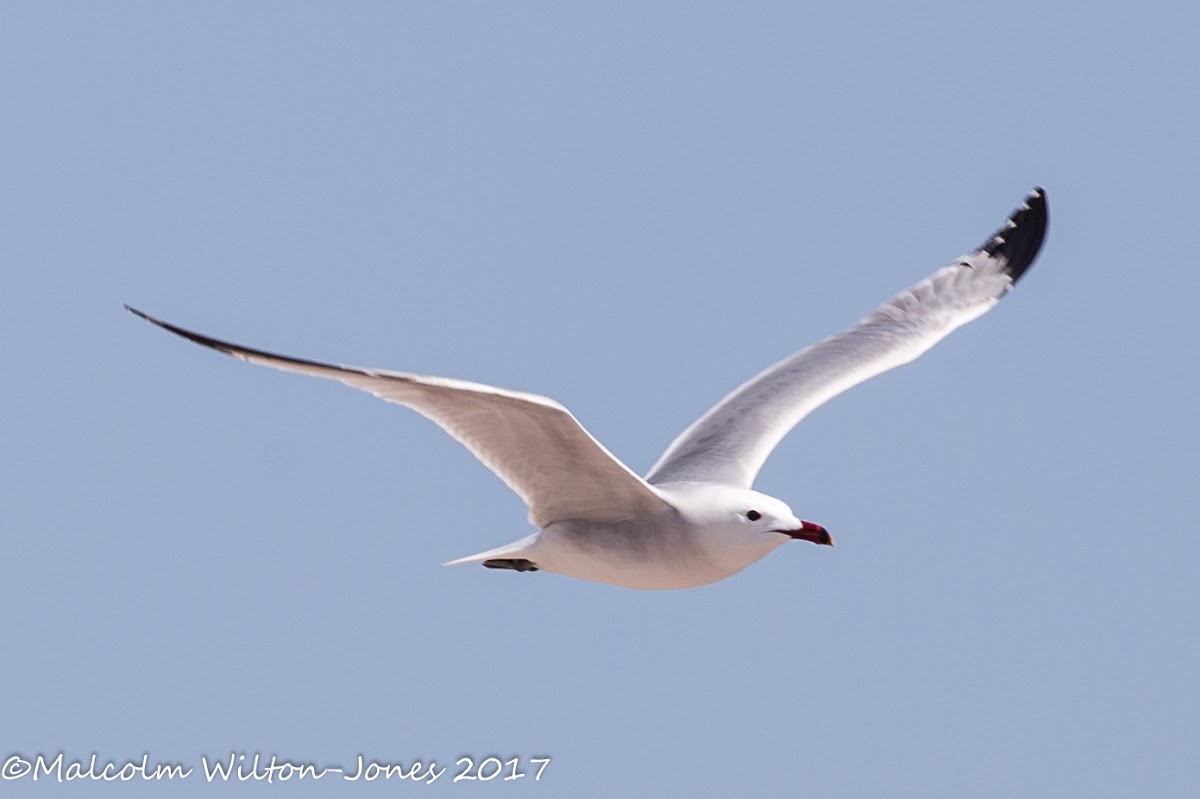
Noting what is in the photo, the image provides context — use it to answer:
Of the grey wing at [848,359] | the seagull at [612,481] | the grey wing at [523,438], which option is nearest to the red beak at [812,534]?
the seagull at [612,481]

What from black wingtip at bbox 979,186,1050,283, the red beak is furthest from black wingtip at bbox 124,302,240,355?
black wingtip at bbox 979,186,1050,283

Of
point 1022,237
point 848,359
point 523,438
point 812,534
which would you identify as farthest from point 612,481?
point 1022,237

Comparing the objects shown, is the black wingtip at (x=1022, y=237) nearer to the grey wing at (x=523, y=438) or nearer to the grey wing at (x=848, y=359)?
the grey wing at (x=848, y=359)

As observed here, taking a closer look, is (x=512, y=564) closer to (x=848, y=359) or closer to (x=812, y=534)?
(x=812, y=534)

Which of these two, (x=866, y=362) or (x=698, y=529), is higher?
(x=866, y=362)

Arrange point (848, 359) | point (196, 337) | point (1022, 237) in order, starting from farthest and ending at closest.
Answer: point (1022, 237)
point (848, 359)
point (196, 337)

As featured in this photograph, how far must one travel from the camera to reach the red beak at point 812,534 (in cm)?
978

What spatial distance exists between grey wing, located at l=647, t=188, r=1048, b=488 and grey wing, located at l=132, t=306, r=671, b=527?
1376 millimetres

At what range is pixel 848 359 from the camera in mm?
13055

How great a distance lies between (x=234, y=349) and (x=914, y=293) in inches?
279

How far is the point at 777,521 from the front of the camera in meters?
9.90

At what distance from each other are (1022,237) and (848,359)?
9.34ft

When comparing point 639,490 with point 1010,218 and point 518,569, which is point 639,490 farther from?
point 1010,218

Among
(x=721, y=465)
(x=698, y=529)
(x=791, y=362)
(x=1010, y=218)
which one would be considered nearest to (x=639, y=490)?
(x=698, y=529)
